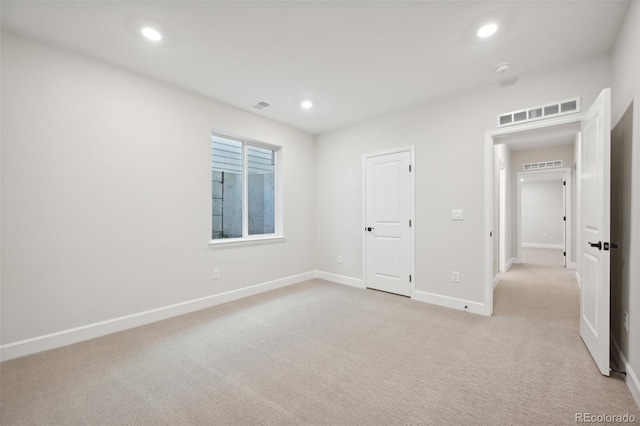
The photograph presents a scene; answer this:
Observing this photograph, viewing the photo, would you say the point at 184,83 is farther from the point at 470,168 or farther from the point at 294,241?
the point at 470,168

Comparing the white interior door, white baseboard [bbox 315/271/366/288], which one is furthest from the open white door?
white baseboard [bbox 315/271/366/288]

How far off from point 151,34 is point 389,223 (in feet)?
11.8

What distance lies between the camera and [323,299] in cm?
391

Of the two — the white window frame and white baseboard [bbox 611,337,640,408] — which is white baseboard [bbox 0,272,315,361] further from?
white baseboard [bbox 611,337,640,408]

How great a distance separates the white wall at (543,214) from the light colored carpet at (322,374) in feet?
26.0

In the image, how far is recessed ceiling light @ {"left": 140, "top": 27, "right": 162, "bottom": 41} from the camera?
232cm

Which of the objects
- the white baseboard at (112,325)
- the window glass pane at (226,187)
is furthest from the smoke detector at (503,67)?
the white baseboard at (112,325)

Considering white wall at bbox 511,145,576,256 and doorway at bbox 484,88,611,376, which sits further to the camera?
white wall at bbox 511,145,576,256

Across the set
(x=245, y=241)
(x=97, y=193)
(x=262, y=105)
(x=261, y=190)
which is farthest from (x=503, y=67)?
(x=97, y=193)

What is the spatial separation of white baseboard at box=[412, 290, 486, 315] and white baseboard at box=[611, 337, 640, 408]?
1.18 meters

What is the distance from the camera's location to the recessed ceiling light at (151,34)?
91.4 inches

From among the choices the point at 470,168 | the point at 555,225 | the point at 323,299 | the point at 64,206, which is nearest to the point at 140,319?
the point at 64,206

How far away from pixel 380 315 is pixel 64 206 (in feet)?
11.3

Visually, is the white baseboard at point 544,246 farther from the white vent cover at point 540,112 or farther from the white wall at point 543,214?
the white vent cover at point 540,112
